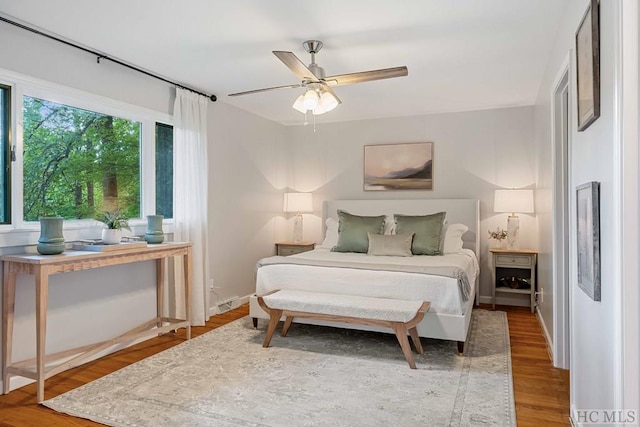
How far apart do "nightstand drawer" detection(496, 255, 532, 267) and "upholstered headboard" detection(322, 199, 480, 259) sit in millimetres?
306

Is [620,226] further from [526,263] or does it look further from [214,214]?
[214,214]

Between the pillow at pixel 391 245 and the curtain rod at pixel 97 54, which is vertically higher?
the curtain rod at pixel 97 54

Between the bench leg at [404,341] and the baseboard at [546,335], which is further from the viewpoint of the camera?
the baseboard at [546,335]

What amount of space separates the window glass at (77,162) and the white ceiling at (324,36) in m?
0.58

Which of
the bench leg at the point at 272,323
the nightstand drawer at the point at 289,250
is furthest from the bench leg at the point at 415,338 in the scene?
the nightstand drawer at the point at 289,250

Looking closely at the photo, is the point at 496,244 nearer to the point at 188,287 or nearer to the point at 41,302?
the point at 188,287

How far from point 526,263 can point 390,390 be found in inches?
109

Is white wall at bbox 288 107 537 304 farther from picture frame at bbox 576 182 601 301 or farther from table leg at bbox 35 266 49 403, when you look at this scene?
table leg at bbox 35 266 49 403

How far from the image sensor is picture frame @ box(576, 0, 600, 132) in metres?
1.75

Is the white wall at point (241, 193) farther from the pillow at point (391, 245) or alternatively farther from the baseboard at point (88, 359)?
the pillow at point (391, 245)

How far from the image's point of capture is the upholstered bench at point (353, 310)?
307 cm

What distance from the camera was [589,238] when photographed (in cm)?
183

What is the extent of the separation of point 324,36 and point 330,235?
110 inches

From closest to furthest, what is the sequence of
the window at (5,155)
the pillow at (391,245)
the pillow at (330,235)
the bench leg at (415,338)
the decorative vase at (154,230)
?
the window at (5,155) → the bench leg at (415,338) → the decorative vase at (154,230) → the pillow at (391,245) → the pillow at (330,235)
